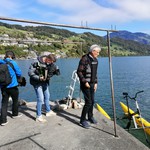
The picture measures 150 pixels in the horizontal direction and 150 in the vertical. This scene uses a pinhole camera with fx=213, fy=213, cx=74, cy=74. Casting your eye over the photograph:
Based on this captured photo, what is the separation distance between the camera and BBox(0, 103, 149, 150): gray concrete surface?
5090 millimetres

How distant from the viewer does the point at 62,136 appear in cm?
566

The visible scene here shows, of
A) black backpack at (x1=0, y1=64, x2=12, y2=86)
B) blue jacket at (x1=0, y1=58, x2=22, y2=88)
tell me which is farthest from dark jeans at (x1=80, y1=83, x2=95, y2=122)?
black backpack at (x1=0, y1=64, x2=12, y2=86)

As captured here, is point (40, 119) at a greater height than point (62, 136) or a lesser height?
greater

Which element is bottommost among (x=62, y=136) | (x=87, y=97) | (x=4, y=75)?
(x=62, y=136)

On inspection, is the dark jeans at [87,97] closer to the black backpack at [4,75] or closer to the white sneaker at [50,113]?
the white sneaker at [50,113]

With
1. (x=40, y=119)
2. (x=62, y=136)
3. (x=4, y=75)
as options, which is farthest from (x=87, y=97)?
(x=4, y=75)

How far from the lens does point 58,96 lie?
28.0m

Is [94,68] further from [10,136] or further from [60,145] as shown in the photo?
[10,136]

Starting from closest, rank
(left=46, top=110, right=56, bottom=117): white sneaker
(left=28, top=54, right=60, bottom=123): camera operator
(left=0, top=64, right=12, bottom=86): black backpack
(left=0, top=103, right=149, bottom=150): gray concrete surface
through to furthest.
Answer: (left=0, top=103, right=149, bottom=150): gray concrete surface < (left=0, top=64, right=12, bottom=86): black backpack < (left=28, top=54, right=60, bottom=123): camera operator < (left=46, top=110, right=56, bottom=117): white sneaker

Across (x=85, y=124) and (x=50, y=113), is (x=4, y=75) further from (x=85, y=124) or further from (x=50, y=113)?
(x=85, y=124)

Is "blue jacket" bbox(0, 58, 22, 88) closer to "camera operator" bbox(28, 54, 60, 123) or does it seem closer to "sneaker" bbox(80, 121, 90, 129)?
"camera operator" bbox(28, 54, 60, 123)

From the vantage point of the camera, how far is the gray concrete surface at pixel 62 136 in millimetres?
5090

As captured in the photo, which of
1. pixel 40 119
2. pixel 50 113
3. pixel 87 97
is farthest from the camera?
pixel 50 113

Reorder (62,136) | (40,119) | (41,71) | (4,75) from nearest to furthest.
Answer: (62,136) → (4,75) → (41,71) → (40,119)
